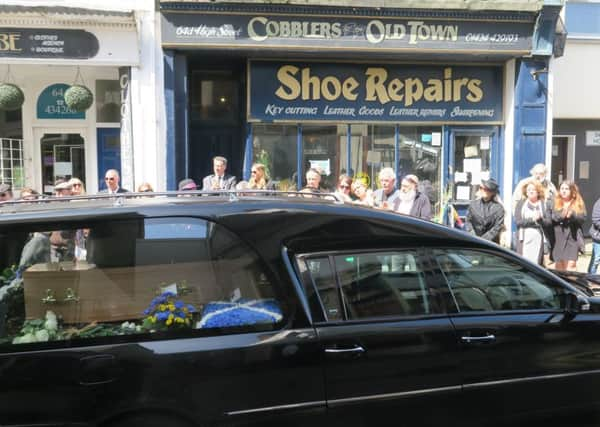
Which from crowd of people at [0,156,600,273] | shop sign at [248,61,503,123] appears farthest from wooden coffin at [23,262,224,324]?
shop sign at [248,61,503,123]

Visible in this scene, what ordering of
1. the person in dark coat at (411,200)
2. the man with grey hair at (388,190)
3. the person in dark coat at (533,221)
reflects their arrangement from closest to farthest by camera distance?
the person in dark coat at (411,200), the man with grey hair at (388,190), the person in dark coat at (533,221)

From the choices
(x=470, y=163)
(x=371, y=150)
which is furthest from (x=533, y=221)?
(x=371, y=150)

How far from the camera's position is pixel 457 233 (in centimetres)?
309

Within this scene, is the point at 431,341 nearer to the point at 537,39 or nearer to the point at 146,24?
the point at 146,24

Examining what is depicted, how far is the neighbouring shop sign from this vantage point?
8570mm

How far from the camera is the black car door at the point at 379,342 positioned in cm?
273

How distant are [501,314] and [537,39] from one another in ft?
26.8

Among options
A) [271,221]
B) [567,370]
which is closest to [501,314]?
[567,370]

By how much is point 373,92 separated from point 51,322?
8.38 meters

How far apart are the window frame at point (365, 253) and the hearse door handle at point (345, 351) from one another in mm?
128

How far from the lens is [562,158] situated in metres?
11.6

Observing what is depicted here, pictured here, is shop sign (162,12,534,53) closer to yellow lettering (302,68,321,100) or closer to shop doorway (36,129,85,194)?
yellow lettering (302,68,321,100)

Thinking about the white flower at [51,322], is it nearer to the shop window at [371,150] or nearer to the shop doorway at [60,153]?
the shop window at [371,150]

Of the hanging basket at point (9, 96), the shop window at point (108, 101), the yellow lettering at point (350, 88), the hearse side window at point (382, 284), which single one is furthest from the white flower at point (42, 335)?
the shop window at point (108, 101)
